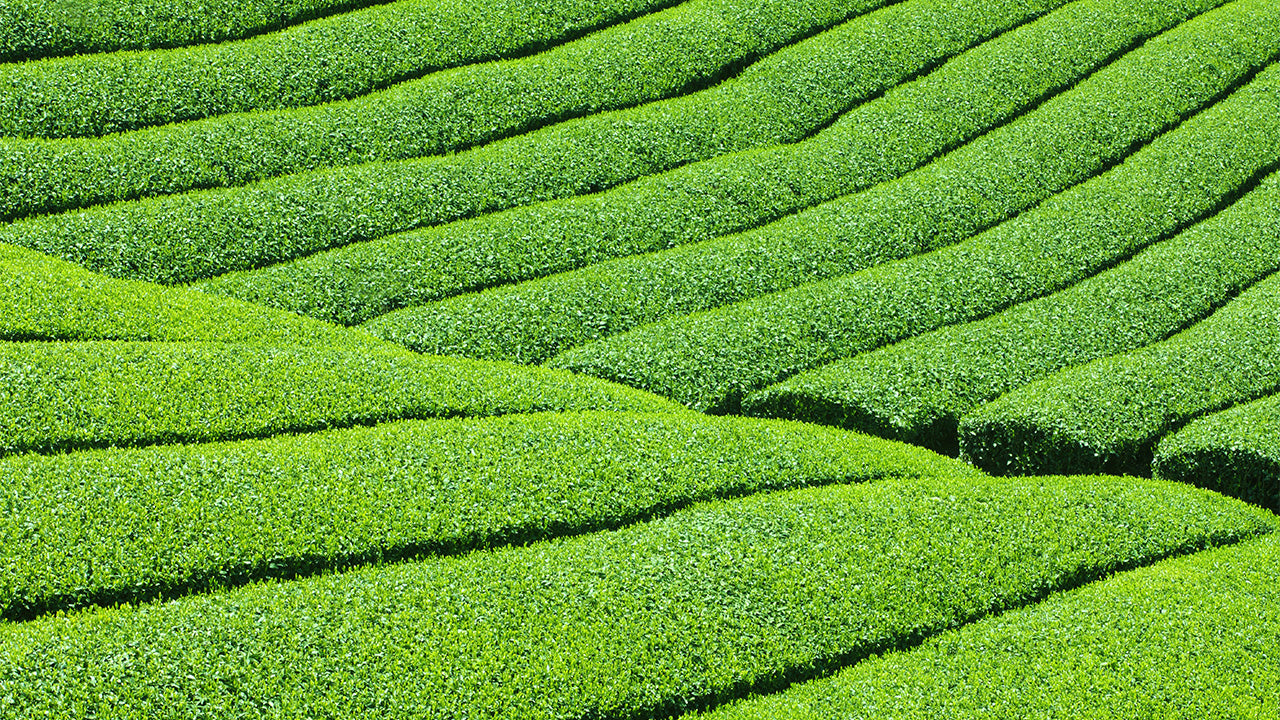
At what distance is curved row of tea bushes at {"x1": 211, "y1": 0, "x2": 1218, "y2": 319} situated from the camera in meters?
22.5

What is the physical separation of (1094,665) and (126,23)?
77.6ft

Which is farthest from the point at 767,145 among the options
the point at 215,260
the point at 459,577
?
the point at 459,577

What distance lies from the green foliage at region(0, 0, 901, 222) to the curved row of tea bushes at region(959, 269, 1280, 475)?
30.7 ft

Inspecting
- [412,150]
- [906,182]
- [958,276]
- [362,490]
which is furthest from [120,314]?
[906,182]

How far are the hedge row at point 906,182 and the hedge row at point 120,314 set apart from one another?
1.63 m

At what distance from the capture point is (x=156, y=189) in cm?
2373

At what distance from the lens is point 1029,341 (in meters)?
22.2

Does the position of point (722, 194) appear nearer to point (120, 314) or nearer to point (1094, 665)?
point (120, 314)

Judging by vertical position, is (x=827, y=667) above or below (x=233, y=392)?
below

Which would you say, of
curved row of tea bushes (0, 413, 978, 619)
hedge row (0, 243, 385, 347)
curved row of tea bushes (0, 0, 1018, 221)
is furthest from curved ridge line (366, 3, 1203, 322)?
curved row of tea bushes (0, 413, 978, 619)

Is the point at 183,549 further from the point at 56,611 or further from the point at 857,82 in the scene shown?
the point at 857,82

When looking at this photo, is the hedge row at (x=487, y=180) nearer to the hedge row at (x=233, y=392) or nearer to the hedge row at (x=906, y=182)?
the hedge row at (x=906, y=182)

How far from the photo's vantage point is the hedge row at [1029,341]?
20906 millimetres

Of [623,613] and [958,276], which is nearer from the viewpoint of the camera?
[623,613]
